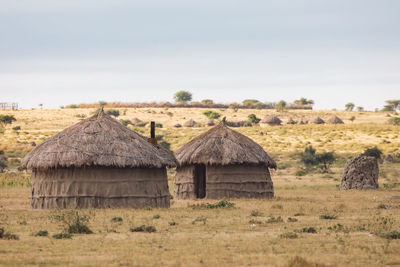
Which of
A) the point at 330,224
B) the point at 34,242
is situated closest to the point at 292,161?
the point at 330,224

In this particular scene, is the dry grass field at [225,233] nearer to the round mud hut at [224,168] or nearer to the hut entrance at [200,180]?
the round mud hut at [224,168]

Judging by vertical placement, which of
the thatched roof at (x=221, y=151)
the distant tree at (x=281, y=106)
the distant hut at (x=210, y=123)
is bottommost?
the thatched roof at (x=221, y=151)

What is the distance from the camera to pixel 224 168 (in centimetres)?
2931

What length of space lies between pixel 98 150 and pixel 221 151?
22.9 ft

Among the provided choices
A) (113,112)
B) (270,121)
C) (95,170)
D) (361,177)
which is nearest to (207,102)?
(113,112)

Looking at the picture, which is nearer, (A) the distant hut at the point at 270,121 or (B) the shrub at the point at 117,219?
(B) the shrub at the point at 117,219

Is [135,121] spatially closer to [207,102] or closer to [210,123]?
[210,123]

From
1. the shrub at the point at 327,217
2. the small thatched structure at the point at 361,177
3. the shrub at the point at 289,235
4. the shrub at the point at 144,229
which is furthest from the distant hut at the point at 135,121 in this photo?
the shrub at the point at 289,235

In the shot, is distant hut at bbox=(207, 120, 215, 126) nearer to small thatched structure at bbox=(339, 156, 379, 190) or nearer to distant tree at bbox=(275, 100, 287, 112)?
distant tree at bbox=(275, 100, 287, 112)

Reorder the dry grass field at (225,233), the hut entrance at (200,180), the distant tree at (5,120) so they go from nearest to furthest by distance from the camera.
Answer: the dry grass field at (225,233), the hut entrance at (200,180), the distant tree at (5,120)

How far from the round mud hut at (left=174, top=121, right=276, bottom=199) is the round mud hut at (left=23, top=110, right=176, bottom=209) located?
4.58m

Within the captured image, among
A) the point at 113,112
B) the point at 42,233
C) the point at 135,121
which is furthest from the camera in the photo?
A: the point at 113,112

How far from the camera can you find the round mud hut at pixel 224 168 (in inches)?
1144

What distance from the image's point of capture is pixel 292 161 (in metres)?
58.1
